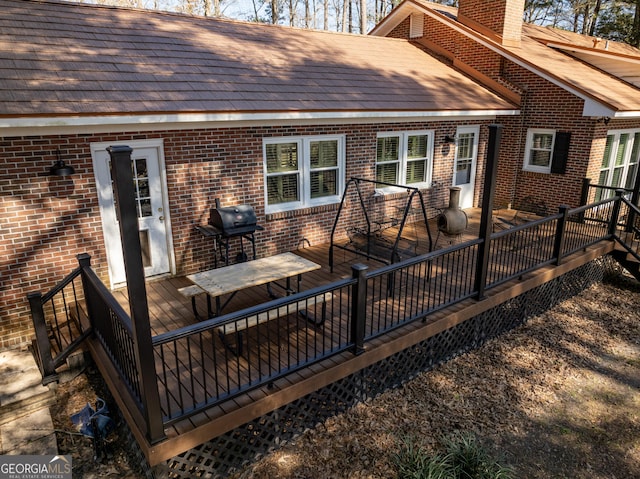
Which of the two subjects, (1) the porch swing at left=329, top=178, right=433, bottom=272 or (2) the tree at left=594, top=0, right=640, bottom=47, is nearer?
(1) the porch swing at left=329, top=178, right=433, bottom=272

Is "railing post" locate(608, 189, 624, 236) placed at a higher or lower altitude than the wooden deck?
higher

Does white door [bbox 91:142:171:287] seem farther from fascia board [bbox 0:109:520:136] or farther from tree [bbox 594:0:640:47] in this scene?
tree [bbox 594:0:640:47]

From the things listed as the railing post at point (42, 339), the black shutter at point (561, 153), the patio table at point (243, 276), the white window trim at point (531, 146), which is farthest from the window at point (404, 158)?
the railing post at point (42, 339)

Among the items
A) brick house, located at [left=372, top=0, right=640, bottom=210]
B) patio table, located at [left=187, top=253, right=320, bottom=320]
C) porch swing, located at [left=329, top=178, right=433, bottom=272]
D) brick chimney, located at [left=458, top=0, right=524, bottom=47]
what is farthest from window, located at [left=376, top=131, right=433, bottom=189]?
patio table, located at [left=187, top=253, right=320, bottom=320]

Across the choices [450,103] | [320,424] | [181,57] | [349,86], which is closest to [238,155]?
[181,57]

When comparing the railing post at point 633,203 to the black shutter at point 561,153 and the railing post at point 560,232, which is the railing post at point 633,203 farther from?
the railing post at point 560,232

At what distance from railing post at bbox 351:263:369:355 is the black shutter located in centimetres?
780

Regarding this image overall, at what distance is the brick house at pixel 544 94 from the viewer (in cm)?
992

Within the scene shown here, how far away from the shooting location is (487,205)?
570 centimetres

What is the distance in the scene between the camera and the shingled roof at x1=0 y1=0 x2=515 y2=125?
5.72 meters

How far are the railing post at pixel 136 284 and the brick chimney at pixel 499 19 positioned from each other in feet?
35.8

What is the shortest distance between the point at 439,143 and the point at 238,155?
194 inches

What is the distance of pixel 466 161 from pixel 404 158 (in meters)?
2.30

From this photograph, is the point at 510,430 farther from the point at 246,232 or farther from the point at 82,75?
the point at 82,75
